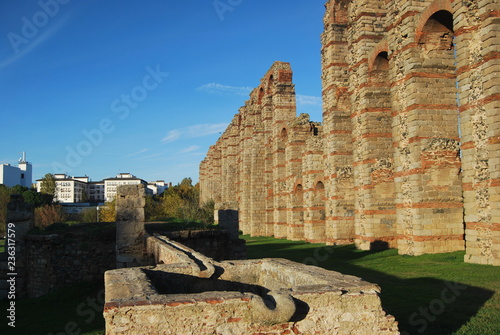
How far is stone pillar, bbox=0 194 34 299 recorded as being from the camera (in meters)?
13.3

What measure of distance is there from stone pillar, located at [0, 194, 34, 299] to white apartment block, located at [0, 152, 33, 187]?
76.8m

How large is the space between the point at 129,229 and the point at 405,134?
369 inches

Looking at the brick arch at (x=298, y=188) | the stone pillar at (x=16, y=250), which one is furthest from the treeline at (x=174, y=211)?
the stone pillar at (x=16, y=250)

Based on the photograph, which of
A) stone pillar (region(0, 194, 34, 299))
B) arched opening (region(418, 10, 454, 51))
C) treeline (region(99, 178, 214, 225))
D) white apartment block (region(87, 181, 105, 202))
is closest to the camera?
stone pillar (region(0, 194, 34, 299))

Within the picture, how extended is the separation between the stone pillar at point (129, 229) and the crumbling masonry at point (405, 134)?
3.66 meters

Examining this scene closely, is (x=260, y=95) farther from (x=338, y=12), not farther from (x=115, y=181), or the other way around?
(x=115, y=181)

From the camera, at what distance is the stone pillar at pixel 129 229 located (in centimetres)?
1199

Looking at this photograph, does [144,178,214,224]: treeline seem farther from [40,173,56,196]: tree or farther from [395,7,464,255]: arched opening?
[40,173,56,196]: tree

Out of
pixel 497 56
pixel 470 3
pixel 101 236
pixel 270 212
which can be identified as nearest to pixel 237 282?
pixel 101 236

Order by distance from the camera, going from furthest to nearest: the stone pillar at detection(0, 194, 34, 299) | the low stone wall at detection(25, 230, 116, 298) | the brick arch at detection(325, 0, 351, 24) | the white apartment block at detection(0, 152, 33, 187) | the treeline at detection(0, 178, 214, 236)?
1. the white apartment block at detection(0, 152, 33, 187)
2. the treeline at detection(0, 178, 214, 236)
3. the brick arch at detection(325, 0, 351, 24)
4. the stone pillar at detection(0, 194, 34, 299)
5. the low stone wall at detection(25, 230, 116, 298)

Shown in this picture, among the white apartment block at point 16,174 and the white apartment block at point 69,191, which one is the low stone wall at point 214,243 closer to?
the white apartment block at point 16,174

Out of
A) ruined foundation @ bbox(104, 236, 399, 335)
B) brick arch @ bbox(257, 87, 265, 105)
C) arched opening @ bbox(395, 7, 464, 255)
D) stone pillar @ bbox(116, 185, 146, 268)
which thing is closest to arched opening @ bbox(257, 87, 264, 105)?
brick arch @ bbox(257, 87, 265, 105)

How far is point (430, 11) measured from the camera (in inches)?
538

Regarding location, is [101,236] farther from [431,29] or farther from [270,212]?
[270,212]
